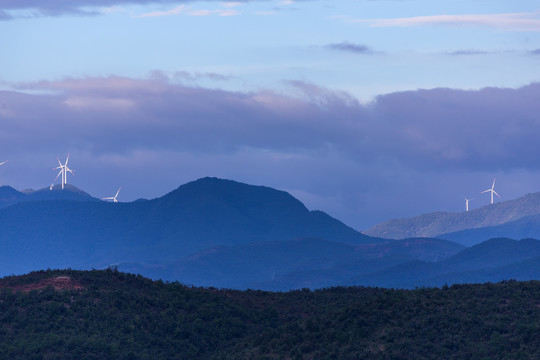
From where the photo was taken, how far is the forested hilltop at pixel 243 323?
7356 cm

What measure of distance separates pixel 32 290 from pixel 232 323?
71.2 feet

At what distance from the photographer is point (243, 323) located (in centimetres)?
9562

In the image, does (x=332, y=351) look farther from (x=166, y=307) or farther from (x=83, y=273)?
(x=83, y=273)

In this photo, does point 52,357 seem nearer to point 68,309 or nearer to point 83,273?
point 68,309

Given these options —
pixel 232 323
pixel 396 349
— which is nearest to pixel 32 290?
pixel 232 323

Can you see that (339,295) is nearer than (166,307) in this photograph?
No

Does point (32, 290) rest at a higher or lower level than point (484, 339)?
higher

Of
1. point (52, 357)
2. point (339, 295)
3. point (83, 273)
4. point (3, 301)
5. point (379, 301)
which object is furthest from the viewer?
point (339, 295)

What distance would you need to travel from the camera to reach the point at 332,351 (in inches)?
2982

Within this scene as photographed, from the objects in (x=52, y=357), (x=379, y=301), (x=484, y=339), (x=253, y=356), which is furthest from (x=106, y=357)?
(x=484, y=339)

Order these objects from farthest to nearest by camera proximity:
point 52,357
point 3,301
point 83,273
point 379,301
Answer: point 83,273 < point 3,301 < point 379,301 < point 52,357

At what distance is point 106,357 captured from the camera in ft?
265

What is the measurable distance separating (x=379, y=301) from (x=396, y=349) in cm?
1270

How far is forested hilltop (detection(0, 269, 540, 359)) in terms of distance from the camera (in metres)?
73.6
